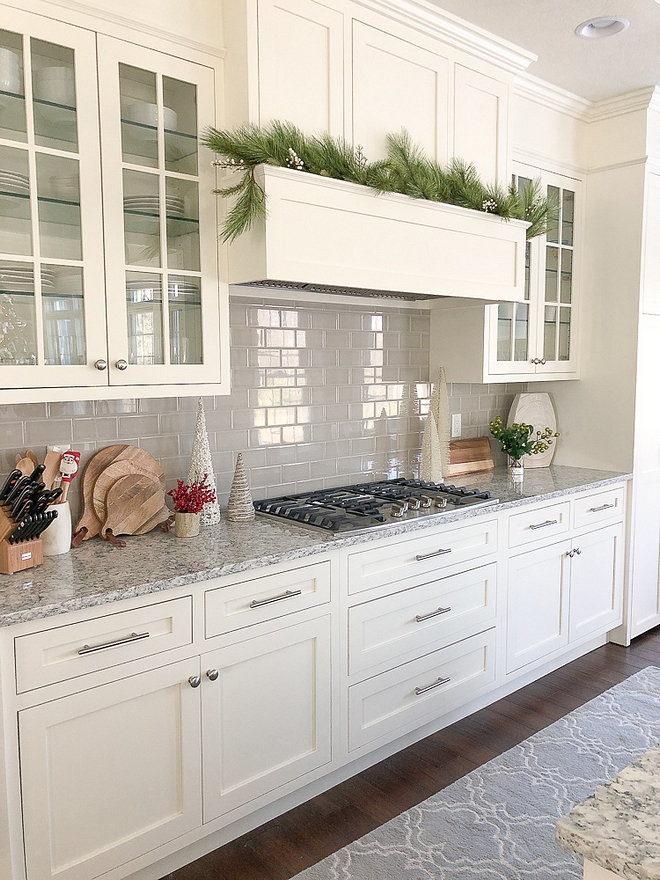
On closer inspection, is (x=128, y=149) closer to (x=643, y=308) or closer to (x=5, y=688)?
(x=5, y=688)

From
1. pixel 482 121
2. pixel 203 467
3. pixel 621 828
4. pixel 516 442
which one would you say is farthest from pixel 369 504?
pixel 621 828

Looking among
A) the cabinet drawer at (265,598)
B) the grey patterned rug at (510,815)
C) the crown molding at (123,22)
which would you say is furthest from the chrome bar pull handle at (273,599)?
the crown molding at (123,22)

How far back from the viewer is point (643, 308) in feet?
12.1

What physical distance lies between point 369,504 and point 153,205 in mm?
1339

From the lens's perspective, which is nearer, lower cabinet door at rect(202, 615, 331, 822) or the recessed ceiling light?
lower cabinet door at rect(202, 615, 331, 822)

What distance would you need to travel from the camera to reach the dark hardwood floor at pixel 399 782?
2184 mm

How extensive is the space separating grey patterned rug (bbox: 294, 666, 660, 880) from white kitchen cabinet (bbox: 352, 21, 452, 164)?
7.53ft

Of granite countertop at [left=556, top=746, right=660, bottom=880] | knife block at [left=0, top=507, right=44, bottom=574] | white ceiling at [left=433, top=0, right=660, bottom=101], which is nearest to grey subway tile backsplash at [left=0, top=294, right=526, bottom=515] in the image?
knife block at [left=0, top=507, right=44, bottom=574]

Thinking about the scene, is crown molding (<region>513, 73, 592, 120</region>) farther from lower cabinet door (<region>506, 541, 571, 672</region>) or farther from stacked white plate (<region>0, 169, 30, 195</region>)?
stacked white plate (<region>0, 169, 30, 195</region>)

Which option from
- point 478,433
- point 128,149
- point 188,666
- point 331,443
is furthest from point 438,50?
point 188,666

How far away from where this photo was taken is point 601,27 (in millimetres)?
2871

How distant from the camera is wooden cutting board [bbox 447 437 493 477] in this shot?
3613 millimetres

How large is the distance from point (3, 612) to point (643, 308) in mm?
3306

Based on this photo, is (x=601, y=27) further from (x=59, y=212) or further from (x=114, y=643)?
(x=114, y=643)
